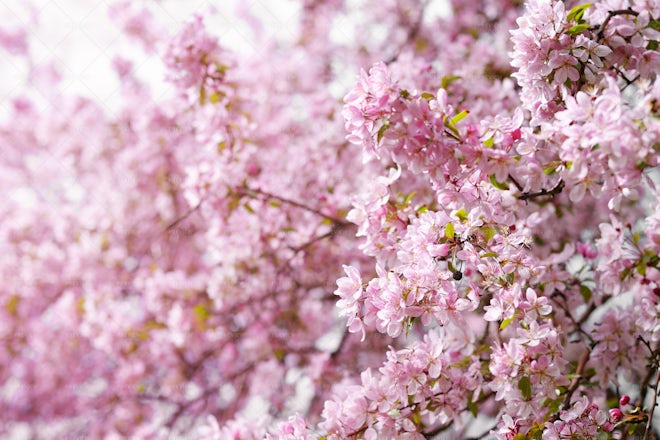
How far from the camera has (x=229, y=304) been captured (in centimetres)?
330

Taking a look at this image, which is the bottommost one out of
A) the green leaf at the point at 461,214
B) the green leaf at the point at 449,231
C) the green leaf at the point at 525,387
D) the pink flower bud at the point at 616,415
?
the pink flower bud at the point at 616,415

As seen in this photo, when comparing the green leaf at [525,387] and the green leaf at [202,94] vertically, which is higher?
the green leaf at [202,94]

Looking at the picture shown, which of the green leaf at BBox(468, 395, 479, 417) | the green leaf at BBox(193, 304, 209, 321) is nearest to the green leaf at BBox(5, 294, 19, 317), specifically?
the green leaf at BBox(193, 304, 209, 321)

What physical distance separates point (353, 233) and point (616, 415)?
5.10ft

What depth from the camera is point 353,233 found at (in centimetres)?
Answer: 295

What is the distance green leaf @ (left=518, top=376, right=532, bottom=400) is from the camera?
1.61 m

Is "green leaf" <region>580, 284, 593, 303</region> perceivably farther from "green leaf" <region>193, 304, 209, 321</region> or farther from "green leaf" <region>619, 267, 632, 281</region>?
"green leaf" <region>193, 304, 209, 321</region>

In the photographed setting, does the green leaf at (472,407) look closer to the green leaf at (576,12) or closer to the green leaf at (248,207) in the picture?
the green leaf at (576,12)

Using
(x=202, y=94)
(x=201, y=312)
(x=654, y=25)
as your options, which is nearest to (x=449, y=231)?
(x=654, y=25)

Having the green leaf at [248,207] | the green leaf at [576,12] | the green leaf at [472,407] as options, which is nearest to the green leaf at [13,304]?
the green leaf at [248,207]

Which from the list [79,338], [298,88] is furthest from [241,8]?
[79,338]

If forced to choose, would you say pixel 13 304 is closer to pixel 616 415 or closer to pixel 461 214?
pixel 461 214

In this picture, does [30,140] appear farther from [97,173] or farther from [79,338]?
[79,338]

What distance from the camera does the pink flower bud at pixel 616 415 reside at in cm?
155
